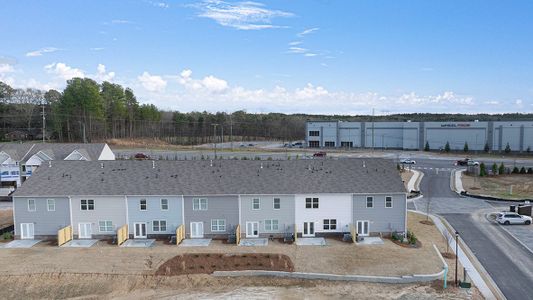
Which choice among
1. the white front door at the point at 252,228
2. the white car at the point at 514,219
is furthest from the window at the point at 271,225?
the white car at the point at 514,219

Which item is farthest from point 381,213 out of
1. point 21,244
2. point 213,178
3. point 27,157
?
point 27,157

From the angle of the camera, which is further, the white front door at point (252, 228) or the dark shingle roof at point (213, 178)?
the dark shingle roof at point (213, 178)

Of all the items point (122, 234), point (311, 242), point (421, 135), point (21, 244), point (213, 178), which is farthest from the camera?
point (421, 135)

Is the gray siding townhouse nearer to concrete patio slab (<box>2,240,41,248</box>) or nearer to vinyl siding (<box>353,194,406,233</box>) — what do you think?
vinyl siding (<box>353,194,406,233</box>)

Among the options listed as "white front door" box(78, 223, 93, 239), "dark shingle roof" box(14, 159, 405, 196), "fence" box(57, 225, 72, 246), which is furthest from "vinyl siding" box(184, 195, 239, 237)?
"fence" box(57, 225, 72, 246)

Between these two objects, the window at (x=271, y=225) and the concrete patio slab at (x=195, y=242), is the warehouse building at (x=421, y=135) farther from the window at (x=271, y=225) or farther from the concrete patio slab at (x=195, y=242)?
the concrete patio slab at (x=195, y=242)

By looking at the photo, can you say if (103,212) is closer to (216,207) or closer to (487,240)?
(216,207)
